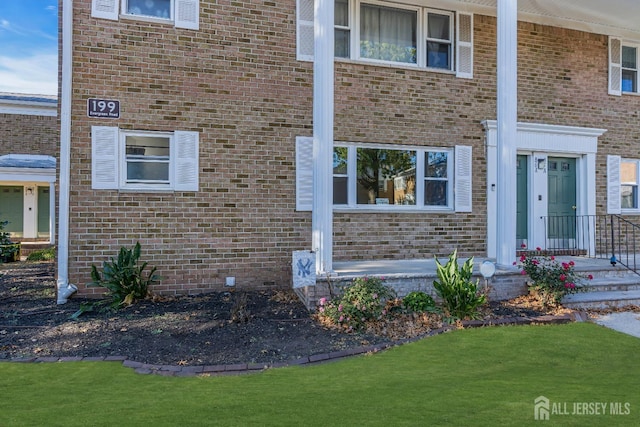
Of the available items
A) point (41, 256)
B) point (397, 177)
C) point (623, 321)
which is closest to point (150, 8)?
point (397, 177)

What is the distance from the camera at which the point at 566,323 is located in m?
6.35

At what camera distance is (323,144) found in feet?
22.8

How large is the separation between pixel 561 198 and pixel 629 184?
82.9 inches

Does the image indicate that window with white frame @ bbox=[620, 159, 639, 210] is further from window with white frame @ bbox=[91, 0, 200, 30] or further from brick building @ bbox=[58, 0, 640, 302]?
window with white frame @ bbox=[91, 0, 200, 30]

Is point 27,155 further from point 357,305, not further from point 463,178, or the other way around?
point 357,305

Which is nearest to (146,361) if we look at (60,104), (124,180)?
(124,180)

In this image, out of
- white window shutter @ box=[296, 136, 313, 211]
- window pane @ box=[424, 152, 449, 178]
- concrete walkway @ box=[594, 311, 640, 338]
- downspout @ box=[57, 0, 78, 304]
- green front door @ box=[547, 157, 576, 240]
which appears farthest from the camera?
green front door @ box=[547, 157, 576, 240]

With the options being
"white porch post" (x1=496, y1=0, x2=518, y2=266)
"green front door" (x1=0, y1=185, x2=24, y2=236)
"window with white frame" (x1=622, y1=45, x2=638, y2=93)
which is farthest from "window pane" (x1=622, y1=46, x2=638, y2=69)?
"green front door" (x1=0, y1=185, x2=24, y2=236)

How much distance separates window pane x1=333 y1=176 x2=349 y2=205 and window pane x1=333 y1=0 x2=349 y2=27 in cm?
318

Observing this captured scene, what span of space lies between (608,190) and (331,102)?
7.72 metres

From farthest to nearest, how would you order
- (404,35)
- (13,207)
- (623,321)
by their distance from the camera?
(13,207) < (404,35) < (623,321)

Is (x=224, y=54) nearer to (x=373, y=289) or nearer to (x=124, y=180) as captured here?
(x=124, y=180)

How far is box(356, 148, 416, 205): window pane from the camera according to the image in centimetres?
923

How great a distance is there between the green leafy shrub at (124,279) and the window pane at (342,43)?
541 cm
